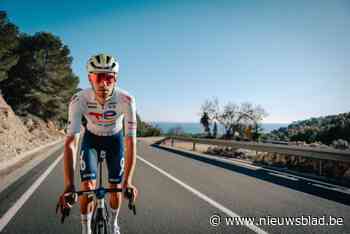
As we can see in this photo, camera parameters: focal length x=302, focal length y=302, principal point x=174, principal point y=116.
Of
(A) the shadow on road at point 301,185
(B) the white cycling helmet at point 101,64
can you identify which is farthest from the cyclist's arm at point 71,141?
(A) the shadow on road at point 301,185

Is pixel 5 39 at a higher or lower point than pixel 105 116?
higher

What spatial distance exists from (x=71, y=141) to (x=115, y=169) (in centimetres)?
64

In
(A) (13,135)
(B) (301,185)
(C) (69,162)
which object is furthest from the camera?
(A) (13,135)

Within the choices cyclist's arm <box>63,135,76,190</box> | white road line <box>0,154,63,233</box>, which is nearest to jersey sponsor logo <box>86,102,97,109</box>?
cyclist's arm <box>63,135,76,190</box>

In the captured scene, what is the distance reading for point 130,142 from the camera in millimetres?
3340

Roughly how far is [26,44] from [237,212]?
129 feet

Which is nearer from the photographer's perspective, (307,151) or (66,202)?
(66,202)

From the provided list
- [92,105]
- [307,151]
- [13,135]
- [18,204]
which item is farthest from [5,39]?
[92,105]

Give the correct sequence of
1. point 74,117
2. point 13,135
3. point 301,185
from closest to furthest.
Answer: point 74,117 → point 301,185 → point 13,135

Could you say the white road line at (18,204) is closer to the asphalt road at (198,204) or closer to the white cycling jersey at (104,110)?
the asphalt road at (198,204)

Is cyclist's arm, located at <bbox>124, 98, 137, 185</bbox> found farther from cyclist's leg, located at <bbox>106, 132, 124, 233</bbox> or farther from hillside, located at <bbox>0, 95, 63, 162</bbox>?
hillside, located at <bbox>0, 95, 63, 162</bbox>

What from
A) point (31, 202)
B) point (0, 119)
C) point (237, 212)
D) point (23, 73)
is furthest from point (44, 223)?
point (23, 73)

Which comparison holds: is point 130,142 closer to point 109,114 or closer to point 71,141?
point 109,114

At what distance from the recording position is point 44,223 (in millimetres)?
4766
